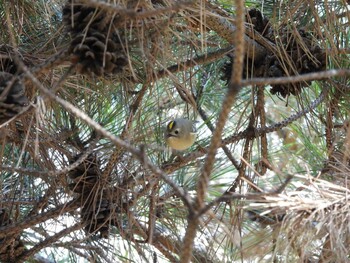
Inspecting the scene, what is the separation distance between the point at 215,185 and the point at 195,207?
1.05 metres

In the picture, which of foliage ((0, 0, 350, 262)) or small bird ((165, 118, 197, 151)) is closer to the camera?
foliage ((0, 0, 350, 262))

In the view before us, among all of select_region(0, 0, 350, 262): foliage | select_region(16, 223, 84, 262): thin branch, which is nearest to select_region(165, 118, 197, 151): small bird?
select_region(0, 0, 350, 262): foliage

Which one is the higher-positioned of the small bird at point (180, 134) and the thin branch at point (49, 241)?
the small bird at point (180, 134)

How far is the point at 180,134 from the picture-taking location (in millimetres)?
1676

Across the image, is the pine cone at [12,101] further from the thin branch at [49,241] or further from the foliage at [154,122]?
the thin branch at [49,241]

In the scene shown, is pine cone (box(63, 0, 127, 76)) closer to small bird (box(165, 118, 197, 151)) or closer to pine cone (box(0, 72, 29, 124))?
pine cone (box(0, 72, 29, 124))

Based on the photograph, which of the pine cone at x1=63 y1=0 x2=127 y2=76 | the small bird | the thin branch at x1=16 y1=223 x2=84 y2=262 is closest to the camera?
the pine cone at x1=63 y1=0 x2=127 y2=76

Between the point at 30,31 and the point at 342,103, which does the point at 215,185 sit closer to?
the point at 342,103

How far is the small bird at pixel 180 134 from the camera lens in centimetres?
166

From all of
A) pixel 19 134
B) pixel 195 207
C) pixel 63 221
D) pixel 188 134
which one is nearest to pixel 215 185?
pixel 188 134

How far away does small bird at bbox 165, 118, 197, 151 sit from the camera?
5.44 ft

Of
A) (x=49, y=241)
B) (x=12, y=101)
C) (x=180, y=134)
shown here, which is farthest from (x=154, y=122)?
(x=12, y=101)

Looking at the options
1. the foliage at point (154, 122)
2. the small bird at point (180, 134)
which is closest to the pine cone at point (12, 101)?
the foliage at point (154, 122)

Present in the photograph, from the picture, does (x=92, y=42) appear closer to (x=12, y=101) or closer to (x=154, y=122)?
(x=12, y=101)
